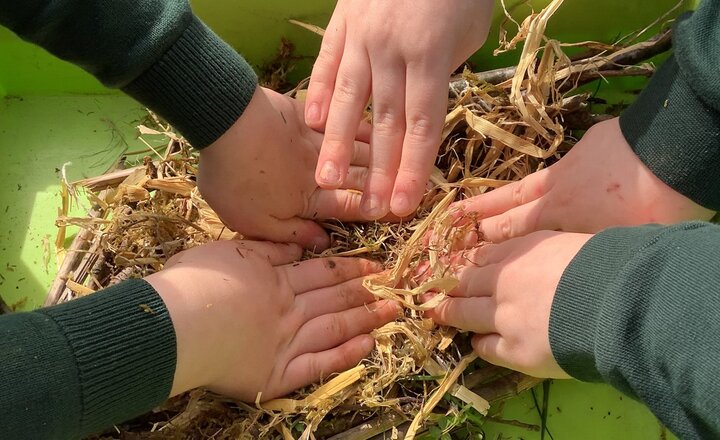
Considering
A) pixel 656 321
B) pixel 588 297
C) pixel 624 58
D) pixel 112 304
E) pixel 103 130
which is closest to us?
pixel 656 321

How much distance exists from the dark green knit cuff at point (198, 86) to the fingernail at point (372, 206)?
26 centimetres

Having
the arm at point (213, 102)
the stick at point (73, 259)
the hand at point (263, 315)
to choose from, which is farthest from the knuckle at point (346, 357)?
the stick at point (73, 259)

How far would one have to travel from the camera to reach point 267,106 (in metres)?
1.18

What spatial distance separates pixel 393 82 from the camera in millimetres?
1079

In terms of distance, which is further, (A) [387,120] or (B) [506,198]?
(B) [506,198]

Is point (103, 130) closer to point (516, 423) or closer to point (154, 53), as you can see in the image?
point (154, 53)

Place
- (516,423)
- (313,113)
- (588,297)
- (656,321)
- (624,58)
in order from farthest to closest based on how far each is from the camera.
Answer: (624,58) → (516,423) → (313,113) → (588,297) → (656,321)

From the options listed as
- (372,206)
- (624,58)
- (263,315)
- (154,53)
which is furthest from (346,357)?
(624,58)

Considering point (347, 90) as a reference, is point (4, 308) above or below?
below

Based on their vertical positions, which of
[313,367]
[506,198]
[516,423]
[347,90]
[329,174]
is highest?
[347,90]

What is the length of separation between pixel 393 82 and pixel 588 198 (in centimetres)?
40

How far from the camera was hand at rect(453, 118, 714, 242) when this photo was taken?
114cm

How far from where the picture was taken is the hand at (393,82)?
1063mm

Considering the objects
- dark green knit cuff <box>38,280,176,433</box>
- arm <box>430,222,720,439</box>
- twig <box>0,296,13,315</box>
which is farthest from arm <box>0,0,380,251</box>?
twig <box>0,296,13,315</box>
